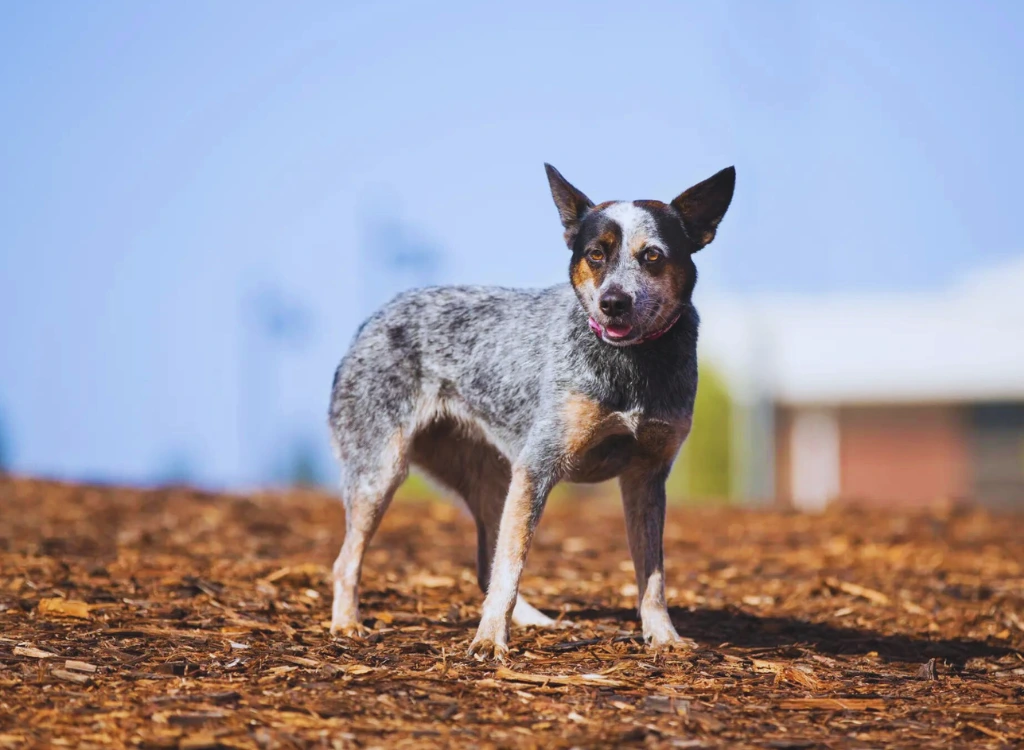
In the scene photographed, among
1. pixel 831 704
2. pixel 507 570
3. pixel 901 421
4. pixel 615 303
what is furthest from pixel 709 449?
pixel 831 704

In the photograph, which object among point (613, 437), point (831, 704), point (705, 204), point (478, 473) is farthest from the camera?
point (478, 473)

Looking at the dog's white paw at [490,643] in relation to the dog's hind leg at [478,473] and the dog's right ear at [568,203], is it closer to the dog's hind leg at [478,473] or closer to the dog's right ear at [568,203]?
the dog's hind leg at [478,473]

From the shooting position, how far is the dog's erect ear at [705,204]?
6.39 metres

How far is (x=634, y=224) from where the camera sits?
6184mm

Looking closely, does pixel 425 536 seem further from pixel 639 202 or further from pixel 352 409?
pixel 639 202

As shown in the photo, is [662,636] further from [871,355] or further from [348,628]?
[871,355]

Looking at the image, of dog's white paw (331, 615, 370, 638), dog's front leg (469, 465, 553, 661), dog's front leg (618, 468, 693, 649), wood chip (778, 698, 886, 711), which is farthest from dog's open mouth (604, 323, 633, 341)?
dog's white paw (331, 615, 370, 638)

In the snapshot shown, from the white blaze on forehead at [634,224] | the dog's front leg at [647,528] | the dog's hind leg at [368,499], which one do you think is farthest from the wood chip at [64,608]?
the white blaze on forehead at [634,224]

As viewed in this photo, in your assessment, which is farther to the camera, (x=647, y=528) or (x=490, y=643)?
(x=647, y=528)

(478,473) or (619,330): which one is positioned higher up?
(619,330)

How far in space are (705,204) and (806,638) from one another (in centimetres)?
260

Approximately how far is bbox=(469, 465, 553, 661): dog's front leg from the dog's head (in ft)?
2.78

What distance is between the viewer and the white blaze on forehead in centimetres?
613

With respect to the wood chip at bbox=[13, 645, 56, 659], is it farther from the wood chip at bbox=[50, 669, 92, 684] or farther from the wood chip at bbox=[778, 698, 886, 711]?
the wood chip at bbox=[778, 698, 886, 711]
